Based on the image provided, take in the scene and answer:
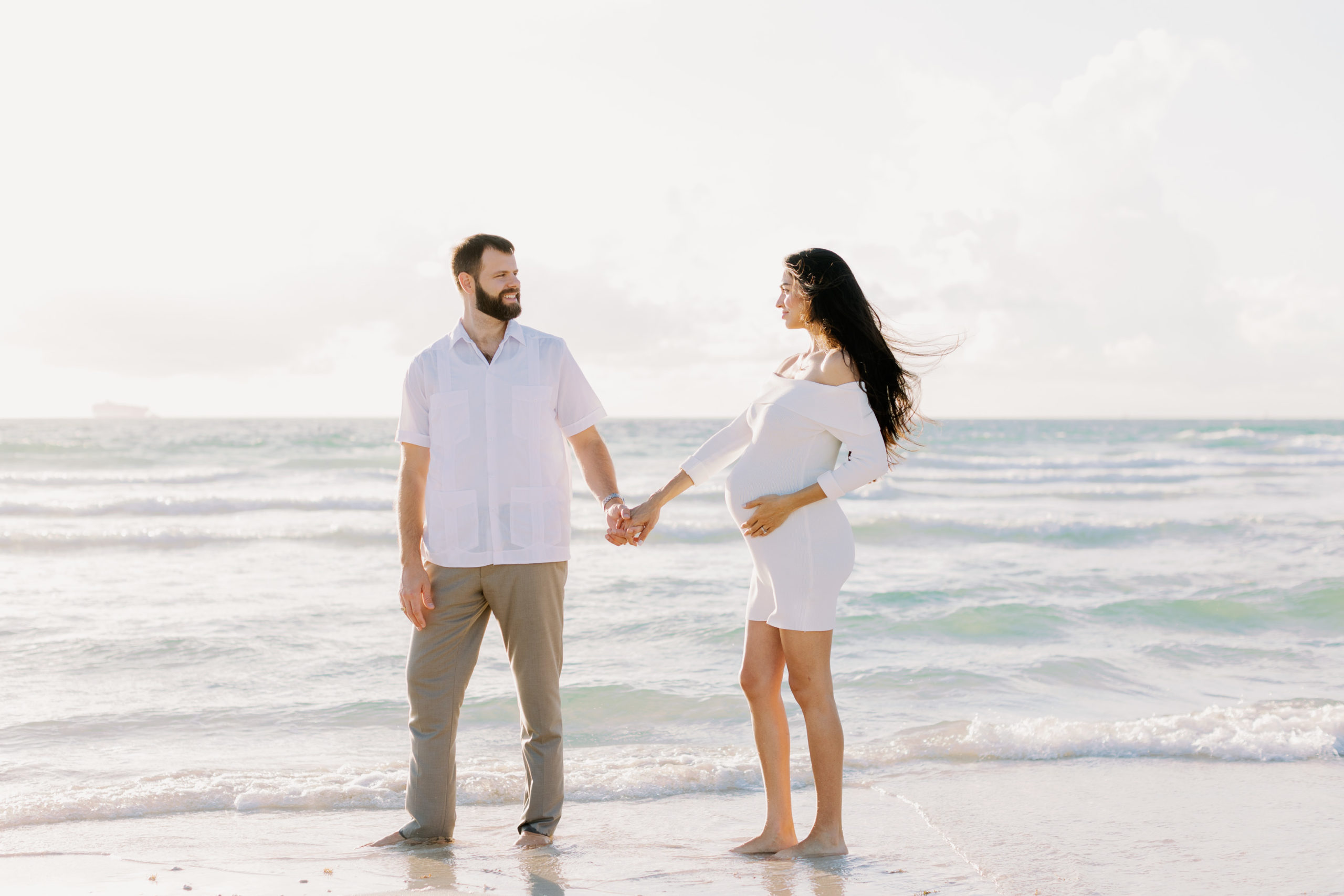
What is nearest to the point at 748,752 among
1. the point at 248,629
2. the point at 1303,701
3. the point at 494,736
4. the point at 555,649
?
the point at 494,736

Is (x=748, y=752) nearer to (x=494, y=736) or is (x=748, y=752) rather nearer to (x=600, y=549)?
(x=494, y=736)

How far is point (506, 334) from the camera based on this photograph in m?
3.64

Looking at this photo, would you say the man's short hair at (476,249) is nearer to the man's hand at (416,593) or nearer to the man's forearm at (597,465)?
the man's forearm at (597,465)

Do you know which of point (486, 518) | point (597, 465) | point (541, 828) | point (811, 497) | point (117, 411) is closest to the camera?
point (811, 497)

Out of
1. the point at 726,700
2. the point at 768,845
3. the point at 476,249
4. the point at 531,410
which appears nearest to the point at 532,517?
the point at 531,410

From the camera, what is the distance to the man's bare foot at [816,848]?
3.55 m

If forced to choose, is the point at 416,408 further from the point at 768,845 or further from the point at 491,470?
the point at 768,845

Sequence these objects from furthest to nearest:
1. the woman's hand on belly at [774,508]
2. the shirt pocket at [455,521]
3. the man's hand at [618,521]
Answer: the man's hand at [618,521] → the shirt pocket at [455,521] → the woman's hand on belly at [774,508]

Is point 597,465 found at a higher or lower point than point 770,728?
higher

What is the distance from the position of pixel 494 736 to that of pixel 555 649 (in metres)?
2.04

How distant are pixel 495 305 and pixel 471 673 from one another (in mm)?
1353

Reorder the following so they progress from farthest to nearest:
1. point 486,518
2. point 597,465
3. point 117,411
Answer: point 117,411 < point 597,465 < point 486,518

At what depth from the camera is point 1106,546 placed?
43.9 ft

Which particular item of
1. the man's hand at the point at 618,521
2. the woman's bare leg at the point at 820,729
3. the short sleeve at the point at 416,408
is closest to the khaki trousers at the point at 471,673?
the man's hand at the point at 618,521
